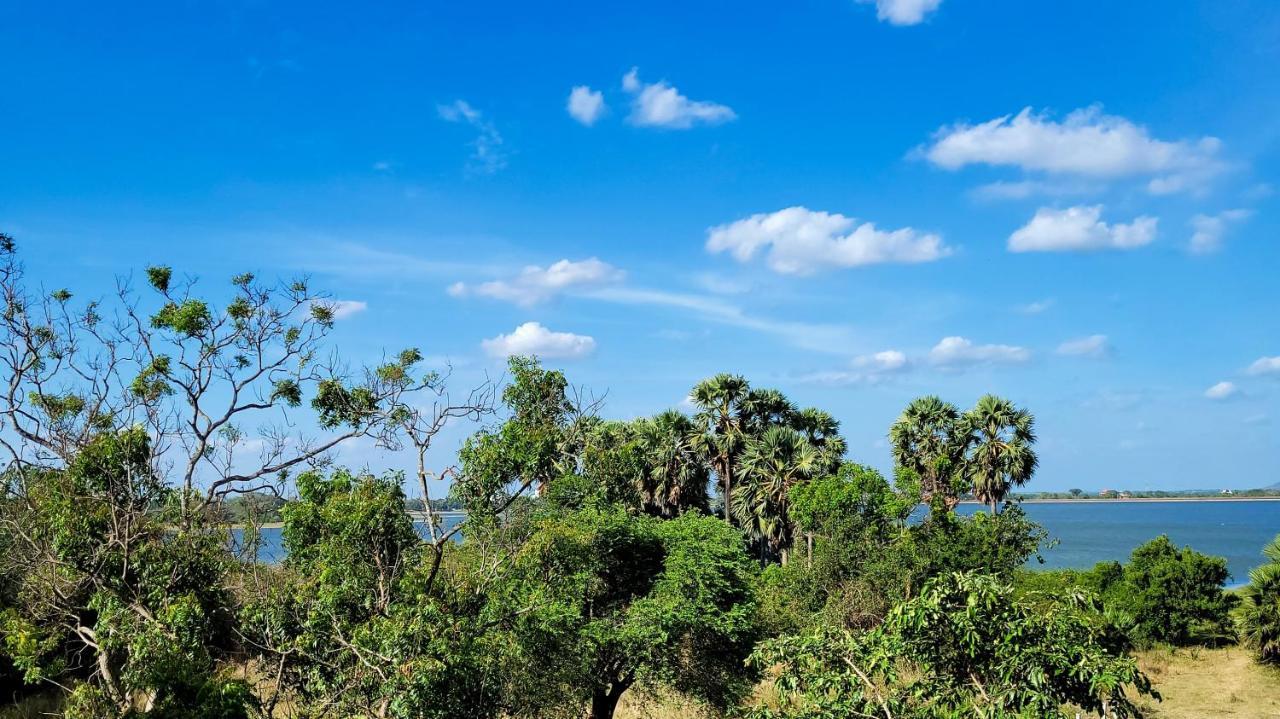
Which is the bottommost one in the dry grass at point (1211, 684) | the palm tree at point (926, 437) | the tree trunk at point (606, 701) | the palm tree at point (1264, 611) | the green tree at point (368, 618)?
the dry grass at point (1211, 684)

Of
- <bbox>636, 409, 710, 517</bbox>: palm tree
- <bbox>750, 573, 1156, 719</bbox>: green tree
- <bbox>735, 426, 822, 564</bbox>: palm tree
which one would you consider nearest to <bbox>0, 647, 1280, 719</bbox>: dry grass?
<bbox>750, 573, 1156, 719</bbox>: green tree

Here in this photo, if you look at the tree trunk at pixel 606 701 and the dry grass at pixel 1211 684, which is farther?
the dry grass at pixel 1211 684

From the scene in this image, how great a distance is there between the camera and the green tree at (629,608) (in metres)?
14.8

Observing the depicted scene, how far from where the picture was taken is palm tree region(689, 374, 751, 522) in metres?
38.0

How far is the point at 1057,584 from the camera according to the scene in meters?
27.0

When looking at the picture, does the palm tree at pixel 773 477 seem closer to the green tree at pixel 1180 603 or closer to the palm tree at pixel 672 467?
the palm tree at pixel 672 467

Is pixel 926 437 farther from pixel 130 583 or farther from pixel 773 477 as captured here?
pixel 130 583

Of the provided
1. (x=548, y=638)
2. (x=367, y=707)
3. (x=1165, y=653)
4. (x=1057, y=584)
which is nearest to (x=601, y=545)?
(x=548, y=638)

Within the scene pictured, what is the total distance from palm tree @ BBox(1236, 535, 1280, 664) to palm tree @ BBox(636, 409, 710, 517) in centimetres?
2038

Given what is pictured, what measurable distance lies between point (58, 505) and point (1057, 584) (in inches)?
1070

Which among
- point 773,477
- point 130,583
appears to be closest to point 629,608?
point 130,583

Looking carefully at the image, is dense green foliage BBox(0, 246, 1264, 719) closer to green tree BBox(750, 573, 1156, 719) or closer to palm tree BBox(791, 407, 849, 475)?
green tree BBox(750, 573, 1156, 719)

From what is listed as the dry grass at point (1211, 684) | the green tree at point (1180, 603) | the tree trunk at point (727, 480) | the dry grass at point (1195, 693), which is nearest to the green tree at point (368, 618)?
the dry grass at point (1195, 693)

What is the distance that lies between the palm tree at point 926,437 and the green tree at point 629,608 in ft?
73.0
